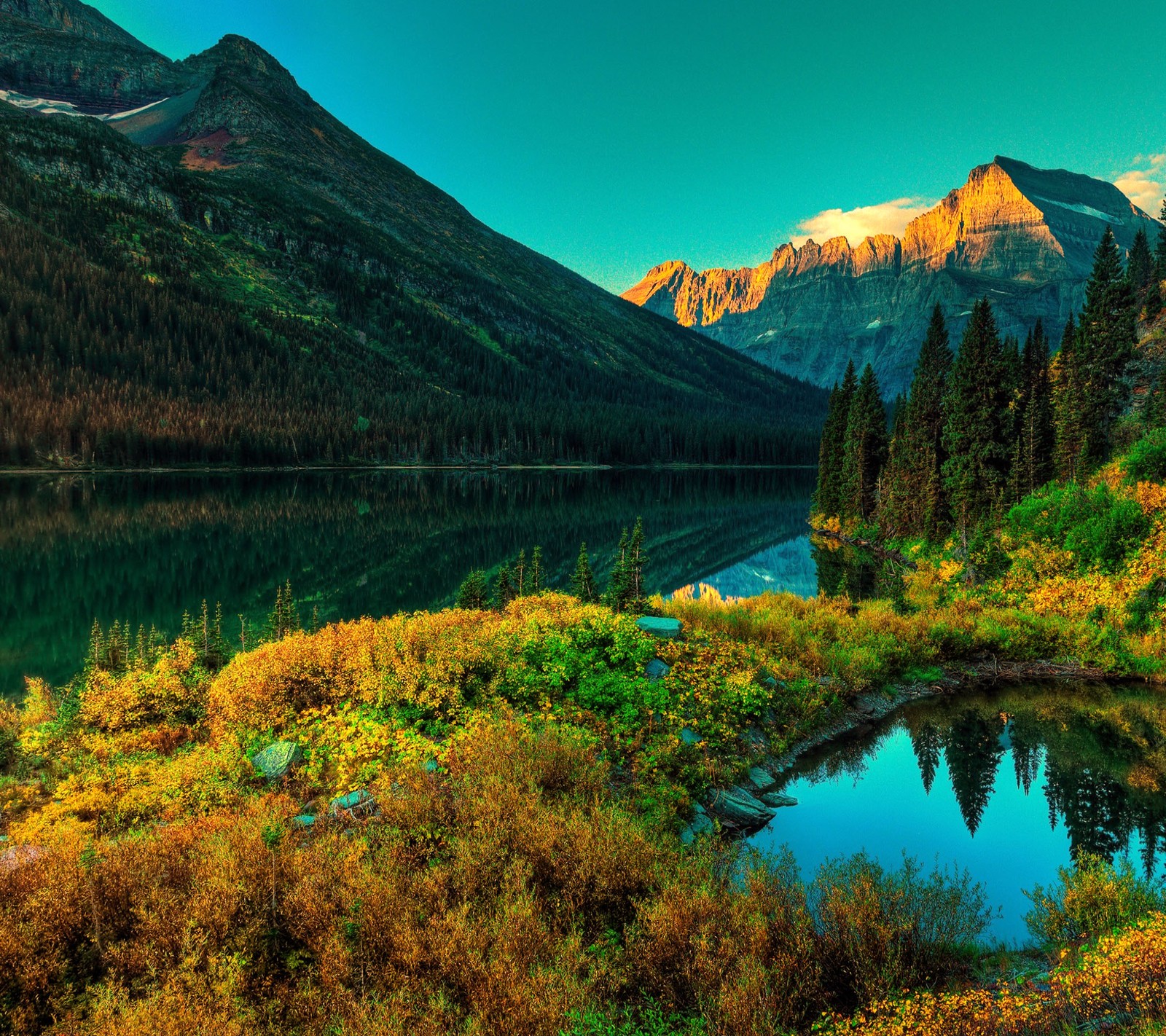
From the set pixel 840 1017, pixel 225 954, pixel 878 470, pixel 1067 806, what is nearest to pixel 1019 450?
pixel 878 470

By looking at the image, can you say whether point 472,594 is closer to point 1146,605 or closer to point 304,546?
point 1146,605

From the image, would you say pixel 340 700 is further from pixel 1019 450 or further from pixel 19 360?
pixel 19 360

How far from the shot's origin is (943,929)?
729cm

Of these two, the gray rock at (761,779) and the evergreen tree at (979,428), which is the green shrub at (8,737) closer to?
the gray rock at (761,779)

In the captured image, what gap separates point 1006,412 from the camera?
41.1 meters

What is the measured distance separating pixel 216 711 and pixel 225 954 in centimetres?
779

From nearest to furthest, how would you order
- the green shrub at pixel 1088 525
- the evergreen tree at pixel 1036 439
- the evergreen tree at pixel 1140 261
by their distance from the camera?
the green shrub at pixel 1088 525 < the evergreen tree at pixel 1036 439 < the evergreen tree at pixel 1140 261

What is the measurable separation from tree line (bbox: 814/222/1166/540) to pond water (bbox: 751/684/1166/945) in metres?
22.6

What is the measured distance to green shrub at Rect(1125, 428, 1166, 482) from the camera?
85.4ft

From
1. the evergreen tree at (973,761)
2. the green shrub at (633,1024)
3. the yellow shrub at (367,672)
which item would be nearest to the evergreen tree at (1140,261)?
the evergreen tree at (973,761)

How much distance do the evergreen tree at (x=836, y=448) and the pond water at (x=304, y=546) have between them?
4851 mm

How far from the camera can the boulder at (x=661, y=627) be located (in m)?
18.1

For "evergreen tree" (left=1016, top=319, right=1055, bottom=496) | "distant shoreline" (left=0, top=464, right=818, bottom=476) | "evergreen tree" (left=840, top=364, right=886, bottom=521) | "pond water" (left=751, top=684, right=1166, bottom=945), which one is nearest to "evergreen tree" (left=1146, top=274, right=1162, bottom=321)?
"evergreen tree" (left=1016, top=319, right=1055, bottom=496)

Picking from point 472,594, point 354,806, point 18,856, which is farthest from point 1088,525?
point 18,856
